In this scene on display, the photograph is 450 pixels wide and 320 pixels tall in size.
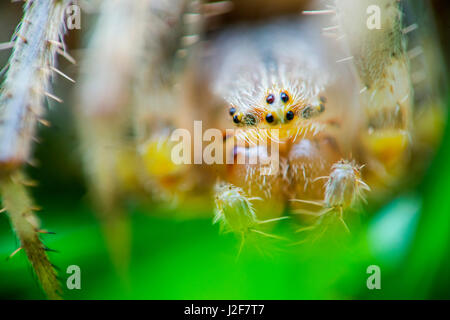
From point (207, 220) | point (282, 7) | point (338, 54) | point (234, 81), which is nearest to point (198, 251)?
point (207, 220)

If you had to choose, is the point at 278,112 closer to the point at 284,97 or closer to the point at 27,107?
the point at 284,97

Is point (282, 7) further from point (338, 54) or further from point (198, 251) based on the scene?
point (198, 251)

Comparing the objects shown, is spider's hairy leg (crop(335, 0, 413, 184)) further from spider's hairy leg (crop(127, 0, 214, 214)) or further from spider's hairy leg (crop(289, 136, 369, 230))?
spider's hairy leg (crop(127, 0, 214, 214))

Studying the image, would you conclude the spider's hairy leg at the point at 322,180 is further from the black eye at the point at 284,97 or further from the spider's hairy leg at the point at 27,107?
the spider's hairy leg at the point at 27,107

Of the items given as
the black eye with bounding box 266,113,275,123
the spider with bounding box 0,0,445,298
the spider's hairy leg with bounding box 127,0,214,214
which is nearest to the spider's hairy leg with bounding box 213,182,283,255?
the spider with bounding box 0,0,445,298

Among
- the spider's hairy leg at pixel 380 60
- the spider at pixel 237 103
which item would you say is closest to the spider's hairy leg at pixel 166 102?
the spider at pixel 237 103

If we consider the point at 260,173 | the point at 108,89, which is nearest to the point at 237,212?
the point at 260,173

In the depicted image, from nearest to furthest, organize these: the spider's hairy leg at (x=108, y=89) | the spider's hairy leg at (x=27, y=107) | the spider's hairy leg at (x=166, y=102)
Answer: the spider's hairy leg at (x=27, y=107)
the spider's hairy leg at (x=108, y=89)
the spider's hairy leg at (x=166, y=102)
